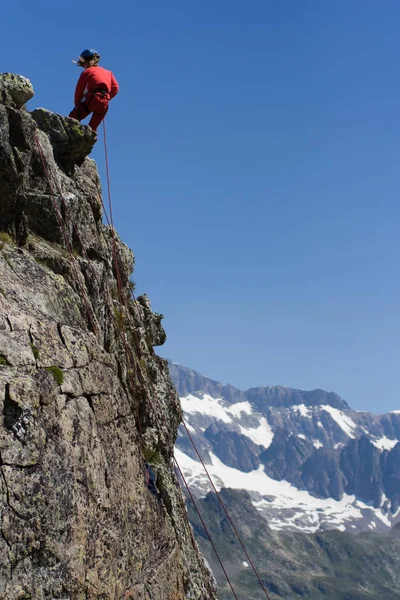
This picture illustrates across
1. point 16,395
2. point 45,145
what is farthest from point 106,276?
point 16,395

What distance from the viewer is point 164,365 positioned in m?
25.9

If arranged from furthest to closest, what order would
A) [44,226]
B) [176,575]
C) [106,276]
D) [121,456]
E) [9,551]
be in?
[106,276], [44,226], [176,575], [121,456], [9,551]

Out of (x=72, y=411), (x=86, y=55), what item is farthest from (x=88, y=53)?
(x=72, y=411)

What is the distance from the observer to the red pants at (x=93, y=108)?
2272cm

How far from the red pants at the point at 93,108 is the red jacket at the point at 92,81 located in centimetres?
24

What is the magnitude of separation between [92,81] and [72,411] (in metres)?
13.2

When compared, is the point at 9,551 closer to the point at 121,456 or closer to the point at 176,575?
the point at 121,456

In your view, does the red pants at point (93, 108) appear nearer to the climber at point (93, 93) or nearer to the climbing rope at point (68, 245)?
the climber at point (93, 93)

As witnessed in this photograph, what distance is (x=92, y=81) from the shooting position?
22.6 m

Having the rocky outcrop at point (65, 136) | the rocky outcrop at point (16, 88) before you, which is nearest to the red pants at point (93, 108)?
the rocky outcrop at point (65, 136)

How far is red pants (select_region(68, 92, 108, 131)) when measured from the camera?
2272 cm

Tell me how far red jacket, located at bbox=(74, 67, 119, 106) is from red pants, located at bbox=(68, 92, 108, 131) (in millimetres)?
242

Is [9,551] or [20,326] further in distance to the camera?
[20,326]

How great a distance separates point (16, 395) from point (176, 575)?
760cm
